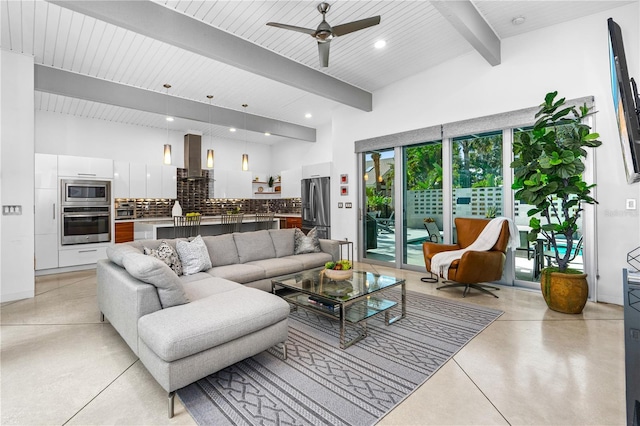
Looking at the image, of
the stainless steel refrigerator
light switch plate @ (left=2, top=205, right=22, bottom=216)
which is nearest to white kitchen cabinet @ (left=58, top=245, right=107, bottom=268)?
light switch plate @ (left=2, top=205, right=22, bottom=216)

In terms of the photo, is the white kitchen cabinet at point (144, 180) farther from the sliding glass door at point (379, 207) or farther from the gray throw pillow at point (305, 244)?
the sliding glass door at point (379, 207)

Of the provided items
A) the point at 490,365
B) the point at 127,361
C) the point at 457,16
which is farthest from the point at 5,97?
the point at 490,365

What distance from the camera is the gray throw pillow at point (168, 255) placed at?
3.16 metres

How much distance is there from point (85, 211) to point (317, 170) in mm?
4553

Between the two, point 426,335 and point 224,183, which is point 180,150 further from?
point 426,335

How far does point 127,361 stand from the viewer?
2324mm

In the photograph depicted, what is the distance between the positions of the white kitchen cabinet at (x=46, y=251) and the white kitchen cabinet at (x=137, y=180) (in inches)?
60.1

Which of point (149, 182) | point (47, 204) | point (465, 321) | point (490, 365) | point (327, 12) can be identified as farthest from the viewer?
point (149, 182)

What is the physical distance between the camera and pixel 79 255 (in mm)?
5641

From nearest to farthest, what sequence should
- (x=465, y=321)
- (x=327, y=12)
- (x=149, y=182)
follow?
(x=465, y=321), (x=327, y=12), (x=149, y=182)

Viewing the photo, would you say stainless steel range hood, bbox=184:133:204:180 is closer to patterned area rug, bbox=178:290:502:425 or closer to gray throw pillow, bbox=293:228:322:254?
gray throw pillow, bbox=293:228:322:254

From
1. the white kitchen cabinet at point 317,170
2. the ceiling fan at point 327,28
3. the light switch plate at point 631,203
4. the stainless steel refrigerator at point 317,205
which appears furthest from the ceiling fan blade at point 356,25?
the stainless steel refrigerator at point 317,205

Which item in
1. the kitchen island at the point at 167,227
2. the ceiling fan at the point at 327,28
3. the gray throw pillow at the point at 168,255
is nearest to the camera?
the ceiling fan at the point at 327,28

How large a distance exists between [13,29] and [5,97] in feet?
2.62
